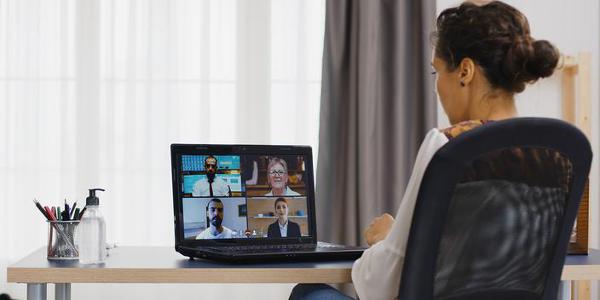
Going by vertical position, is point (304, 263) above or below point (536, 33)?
below

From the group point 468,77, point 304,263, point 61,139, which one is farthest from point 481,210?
point 61,139

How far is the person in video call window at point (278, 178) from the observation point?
81.0 inches

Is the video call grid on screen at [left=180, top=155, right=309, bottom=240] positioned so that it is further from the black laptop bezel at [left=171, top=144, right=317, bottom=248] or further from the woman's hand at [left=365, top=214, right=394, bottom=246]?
the woman's hand at [left=365, top=214, right=394, bottom=246]

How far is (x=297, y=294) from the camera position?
5.93 feet

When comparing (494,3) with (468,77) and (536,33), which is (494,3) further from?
(536,33)

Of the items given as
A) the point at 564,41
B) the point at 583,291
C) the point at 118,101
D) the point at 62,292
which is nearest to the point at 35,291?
the point at 62,292

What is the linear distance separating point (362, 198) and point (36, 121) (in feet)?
4.60

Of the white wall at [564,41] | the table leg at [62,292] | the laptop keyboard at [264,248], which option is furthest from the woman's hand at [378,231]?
the white wall at [564,41]

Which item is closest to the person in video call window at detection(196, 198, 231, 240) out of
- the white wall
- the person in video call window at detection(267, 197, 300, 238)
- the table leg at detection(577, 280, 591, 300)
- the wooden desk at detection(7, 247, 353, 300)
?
the person in video call window at detection(267, 197, 300, 238)

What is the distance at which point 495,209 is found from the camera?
4.42 feet

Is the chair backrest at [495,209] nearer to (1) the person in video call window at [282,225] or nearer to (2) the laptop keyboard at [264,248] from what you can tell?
(2) the laptop keyboard at [264,248]

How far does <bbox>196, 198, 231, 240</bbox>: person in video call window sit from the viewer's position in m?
1.96

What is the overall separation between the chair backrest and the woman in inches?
4.9

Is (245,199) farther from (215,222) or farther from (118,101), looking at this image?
(118,101)
